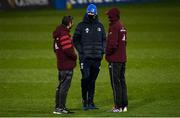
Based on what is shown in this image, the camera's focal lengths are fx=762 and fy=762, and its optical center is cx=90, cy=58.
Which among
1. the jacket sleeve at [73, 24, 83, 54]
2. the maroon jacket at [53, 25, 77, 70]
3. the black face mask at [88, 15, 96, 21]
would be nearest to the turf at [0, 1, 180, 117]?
the maroon jacket at [53, 25, 77, 70]

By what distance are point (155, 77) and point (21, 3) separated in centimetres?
1321

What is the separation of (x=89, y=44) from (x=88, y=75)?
0.60 metres

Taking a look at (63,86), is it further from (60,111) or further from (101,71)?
(101,71)

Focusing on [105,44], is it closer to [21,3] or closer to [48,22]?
[48,22]

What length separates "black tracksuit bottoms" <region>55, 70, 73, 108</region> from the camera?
1403cm

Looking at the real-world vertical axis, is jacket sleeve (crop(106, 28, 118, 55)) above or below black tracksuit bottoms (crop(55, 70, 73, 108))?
above

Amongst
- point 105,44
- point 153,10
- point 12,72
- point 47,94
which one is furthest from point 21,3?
point 105,44

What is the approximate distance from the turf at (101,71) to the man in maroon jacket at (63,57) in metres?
0.40

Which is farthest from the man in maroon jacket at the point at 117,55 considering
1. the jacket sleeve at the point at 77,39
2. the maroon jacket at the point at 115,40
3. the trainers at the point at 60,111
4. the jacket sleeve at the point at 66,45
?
the trainers at the point at 60,111

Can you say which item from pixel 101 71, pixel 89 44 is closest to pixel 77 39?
pixel 89 44

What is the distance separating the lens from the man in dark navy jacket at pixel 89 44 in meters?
14.4

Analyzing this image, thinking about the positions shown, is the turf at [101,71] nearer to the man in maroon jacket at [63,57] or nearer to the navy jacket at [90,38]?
the man in maroon jacket at [63,57]

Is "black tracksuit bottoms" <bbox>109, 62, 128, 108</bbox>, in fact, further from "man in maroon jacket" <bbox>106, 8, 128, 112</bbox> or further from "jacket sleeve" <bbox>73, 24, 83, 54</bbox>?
"jacket sleeve" <bbox>73, 24, 83, 54</bbox>

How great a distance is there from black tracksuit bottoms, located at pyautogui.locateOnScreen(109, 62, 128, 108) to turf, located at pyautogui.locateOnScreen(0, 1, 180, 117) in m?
0.29
